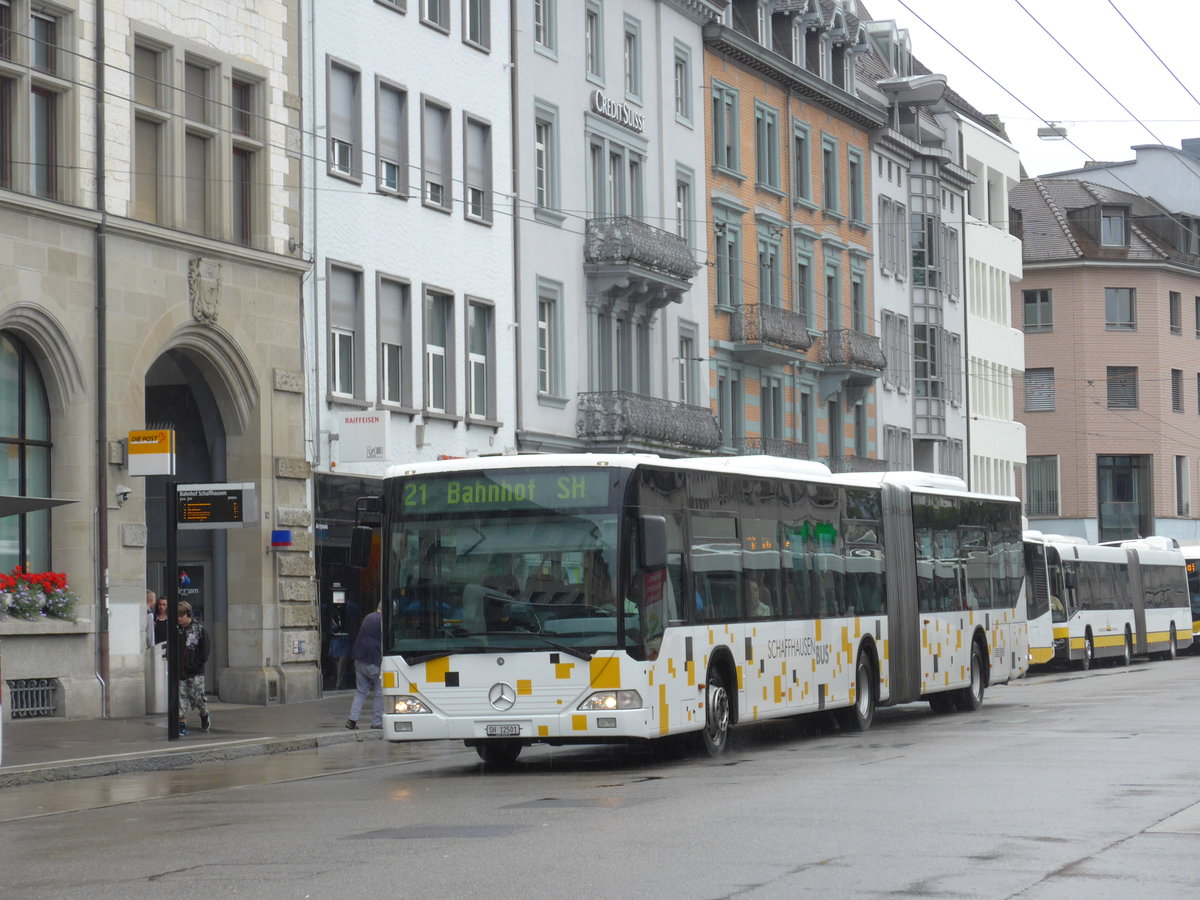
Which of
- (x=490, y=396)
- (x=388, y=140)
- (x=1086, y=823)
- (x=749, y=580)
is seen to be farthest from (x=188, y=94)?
(x=1086, y=823)

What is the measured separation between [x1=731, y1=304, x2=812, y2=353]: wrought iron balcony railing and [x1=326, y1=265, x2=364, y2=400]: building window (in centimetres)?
1752

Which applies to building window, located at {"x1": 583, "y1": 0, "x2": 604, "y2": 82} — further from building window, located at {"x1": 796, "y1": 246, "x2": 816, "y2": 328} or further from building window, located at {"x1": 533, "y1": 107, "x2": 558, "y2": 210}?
building window, located at {"x1": 796, "y1": 246, "x2": 816, "y2": 328}

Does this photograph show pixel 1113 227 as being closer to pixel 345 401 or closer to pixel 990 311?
pixel 990 311

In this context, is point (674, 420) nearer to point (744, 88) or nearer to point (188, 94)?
point (744, 88)

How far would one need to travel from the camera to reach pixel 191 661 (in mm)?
25625

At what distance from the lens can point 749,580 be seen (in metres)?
22.6

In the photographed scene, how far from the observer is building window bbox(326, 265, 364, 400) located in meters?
35.0

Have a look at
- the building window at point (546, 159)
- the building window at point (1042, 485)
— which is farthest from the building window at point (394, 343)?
the building window at point (1042, 485)

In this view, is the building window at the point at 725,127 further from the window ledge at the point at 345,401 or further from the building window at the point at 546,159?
the window ledge at the point at 345,401

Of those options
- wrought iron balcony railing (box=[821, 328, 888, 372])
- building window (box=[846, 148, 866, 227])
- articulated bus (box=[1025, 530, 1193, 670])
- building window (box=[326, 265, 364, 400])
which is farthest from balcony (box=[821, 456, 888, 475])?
building window (box=[326, 265, 364, 400])

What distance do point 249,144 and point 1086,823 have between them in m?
22.0

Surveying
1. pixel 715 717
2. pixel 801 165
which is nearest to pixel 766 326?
pixel 801 165

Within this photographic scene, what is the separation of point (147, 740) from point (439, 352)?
14935 mm

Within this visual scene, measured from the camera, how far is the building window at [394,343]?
36.5 m
